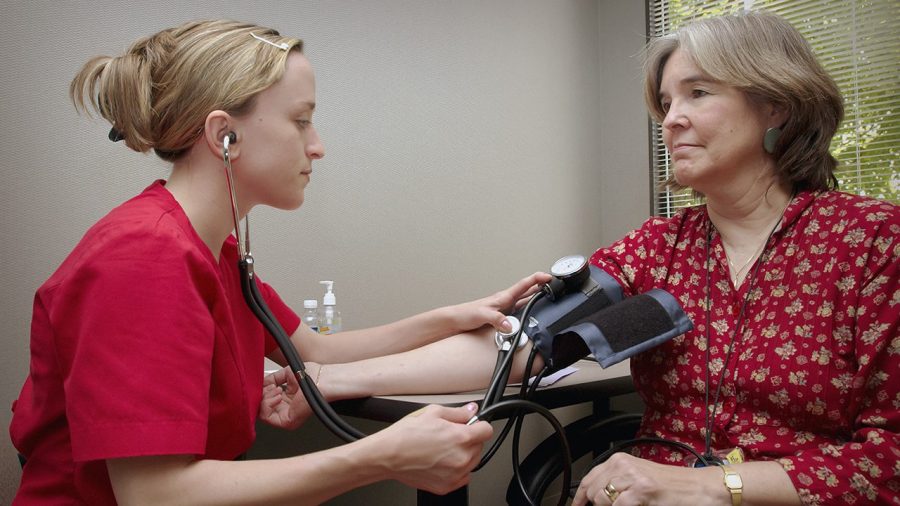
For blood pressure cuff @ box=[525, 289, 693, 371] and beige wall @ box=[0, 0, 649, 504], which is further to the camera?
beige wall @ box=[0, 0, 649, 504]

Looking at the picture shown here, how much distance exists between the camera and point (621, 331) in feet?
4.03

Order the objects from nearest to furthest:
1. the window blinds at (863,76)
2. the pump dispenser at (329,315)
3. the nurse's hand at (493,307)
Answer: the nurse's hand at (493,307), the pump dispenser at (329,315), the window blinds at (863,76)

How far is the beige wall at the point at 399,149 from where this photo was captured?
5.23 ft

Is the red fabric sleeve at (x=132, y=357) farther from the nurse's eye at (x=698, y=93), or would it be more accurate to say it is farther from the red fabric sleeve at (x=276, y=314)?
the nurse's eye at (x=698, y=93)

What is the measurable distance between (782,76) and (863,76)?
1.26m

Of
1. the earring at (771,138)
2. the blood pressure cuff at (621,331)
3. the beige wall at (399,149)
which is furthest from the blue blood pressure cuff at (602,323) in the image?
the beige wall at (399,149)

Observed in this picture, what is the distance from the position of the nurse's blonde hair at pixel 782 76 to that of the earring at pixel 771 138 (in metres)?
0.02

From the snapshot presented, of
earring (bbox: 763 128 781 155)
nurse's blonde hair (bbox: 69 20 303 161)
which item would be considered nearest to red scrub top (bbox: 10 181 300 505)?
nurse's blonde hair (bbox: 69 20 303 161)

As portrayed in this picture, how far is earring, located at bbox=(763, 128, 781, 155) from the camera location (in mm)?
1355

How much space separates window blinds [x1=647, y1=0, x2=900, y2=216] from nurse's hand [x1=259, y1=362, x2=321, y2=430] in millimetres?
1911

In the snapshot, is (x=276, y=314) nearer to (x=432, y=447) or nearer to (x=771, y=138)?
(x=432, y=447)

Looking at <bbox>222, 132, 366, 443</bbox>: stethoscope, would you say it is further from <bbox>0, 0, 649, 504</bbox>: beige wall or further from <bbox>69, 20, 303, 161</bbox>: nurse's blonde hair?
<bbox>0, 0, 649, 504</bbox>: beige wall

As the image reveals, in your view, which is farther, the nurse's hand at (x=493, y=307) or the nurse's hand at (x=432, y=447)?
the nurse's hand at (x=493, y=307)

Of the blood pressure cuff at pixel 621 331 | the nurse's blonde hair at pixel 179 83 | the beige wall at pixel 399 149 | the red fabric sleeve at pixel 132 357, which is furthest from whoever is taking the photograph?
the beige wall at pixel 399 149
